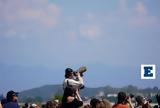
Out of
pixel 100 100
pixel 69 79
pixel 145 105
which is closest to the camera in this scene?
pixel 100 100

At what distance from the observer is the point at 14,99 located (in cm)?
1808

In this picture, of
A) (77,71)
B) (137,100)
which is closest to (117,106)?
(77,71)

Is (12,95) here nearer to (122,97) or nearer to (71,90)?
(71,90)

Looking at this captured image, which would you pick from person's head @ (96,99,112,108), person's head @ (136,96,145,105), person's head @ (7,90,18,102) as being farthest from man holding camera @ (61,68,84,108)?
person's head @ (136,96,145,105)

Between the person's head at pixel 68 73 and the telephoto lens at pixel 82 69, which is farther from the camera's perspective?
the telephoto lens at pixel 82 69

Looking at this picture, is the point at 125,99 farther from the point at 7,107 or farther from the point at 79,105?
the point at 7,107

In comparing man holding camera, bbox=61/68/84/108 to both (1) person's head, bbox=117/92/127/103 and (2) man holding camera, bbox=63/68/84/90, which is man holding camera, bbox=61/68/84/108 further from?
(1) person's head, bbox=117/92/127/103

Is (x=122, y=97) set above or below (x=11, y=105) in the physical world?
above

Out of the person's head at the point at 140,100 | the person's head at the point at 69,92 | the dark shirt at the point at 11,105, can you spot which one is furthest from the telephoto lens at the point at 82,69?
the person's head at the point at 140,100

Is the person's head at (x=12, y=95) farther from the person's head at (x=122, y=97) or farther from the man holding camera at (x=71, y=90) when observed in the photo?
the person's head at (x=122, y=97)

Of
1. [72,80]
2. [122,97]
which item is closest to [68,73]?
[72,80]

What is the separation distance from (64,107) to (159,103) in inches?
143

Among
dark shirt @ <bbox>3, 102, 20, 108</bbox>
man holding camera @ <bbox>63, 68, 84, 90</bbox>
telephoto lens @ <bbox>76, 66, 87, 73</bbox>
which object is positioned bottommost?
dark shirt @ <bbox>3, 102, 20, 108</bbox>

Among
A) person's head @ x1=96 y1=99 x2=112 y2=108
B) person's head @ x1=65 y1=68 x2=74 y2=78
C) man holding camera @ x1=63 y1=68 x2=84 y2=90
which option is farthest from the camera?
person's head @ x1=65 y1=68 x2=74 y2=78
